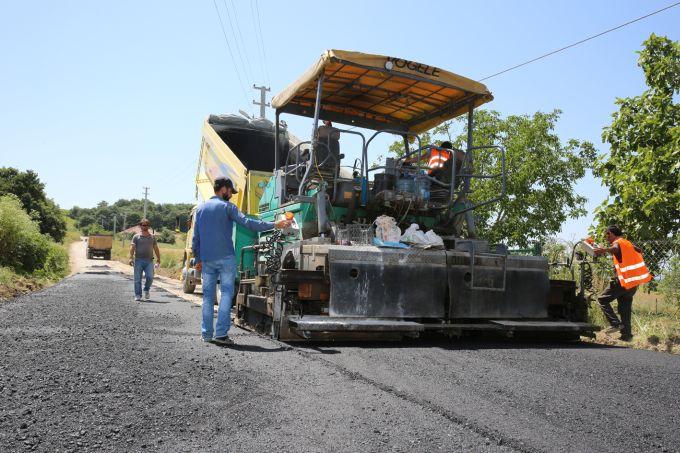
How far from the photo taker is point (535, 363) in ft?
16.4

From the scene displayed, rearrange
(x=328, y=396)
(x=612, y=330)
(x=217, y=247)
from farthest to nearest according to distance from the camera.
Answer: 1. (x=612, y=330)
2. (x=217, y=247)
3. (x=328, y=396)

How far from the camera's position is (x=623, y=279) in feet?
24.0

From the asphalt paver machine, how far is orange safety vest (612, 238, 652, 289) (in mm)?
904

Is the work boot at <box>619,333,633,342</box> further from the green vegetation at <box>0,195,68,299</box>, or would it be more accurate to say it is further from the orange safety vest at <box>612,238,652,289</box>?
the green vegetation at <box>0,195,68,299</box>

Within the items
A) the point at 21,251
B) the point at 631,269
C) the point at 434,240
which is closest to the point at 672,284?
the point at 631,269

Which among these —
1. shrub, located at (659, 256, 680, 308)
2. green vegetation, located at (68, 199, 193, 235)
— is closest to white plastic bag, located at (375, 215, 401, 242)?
shrub, located at (659, 256, 680, 308)

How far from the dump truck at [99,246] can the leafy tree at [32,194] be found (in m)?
2.33

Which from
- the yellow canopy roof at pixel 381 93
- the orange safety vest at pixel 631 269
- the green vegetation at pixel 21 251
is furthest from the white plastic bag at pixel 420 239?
the green vegetation at pixel 21 251

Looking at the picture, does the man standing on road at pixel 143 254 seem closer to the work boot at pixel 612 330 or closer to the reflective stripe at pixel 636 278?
the work boot at pixel 612 330

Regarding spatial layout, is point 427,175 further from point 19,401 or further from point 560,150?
point 560,150

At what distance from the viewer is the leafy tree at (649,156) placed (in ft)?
32.8

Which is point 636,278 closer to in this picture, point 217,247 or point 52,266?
point 217,247

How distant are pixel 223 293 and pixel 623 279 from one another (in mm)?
4835

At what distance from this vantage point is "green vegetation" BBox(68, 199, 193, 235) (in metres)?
91.2
